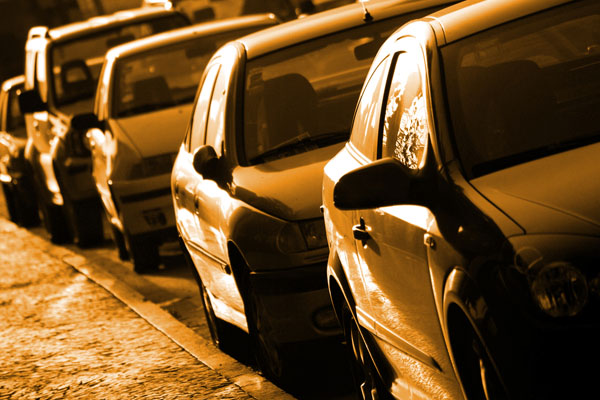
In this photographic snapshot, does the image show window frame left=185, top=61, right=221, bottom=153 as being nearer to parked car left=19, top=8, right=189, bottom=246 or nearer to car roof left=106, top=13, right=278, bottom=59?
car roof left=106, top=13, right=278, bottom=59

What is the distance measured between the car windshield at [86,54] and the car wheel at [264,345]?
8483 mm

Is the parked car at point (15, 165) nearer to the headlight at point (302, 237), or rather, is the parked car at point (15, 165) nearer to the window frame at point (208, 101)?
the window frame at point (208, 101)

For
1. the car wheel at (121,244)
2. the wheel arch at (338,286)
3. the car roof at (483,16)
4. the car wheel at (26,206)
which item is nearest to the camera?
the car roof at (483,16)

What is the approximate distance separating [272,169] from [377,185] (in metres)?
3.15

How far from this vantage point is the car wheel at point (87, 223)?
16000 millimetres

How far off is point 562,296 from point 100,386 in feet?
16.4

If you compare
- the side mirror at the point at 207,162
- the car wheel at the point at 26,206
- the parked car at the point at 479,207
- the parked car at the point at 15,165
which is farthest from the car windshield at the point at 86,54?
the parked car at the point at 479,207

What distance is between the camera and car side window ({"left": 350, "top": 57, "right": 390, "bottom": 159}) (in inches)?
227

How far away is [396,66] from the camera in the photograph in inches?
224

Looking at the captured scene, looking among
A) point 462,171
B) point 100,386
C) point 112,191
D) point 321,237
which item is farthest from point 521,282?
point 112,191

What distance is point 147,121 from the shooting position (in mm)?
13188

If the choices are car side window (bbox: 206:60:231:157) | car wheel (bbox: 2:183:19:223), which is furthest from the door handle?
car wheel (bbox: 2:183:19:223)

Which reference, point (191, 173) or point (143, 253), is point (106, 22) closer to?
point (143, 253)

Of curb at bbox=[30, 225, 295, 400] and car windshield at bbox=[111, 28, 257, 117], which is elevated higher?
car windshield at bbox=[111, 28, 257, 117]
